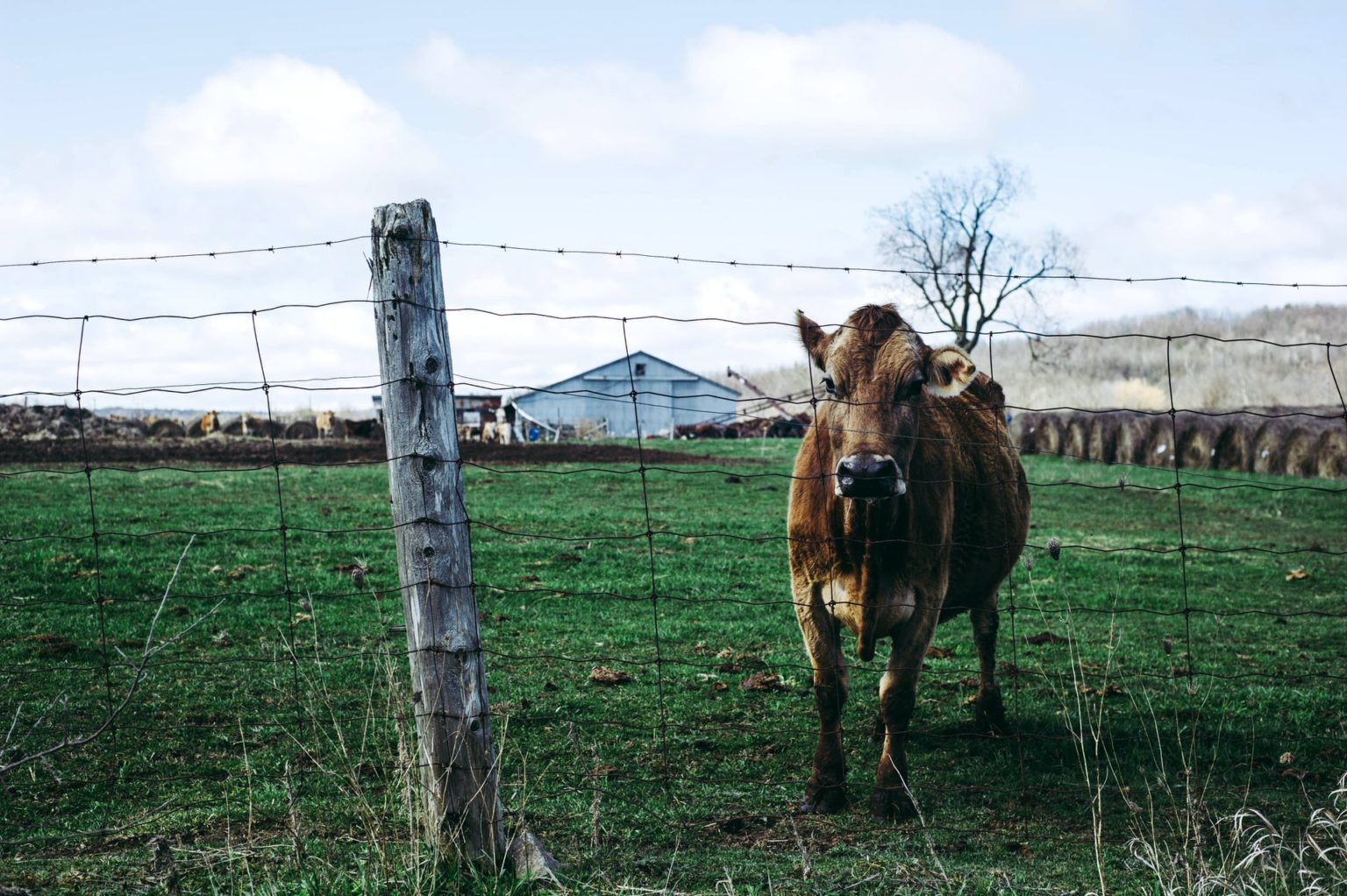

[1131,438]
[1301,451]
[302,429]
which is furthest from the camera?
[302,429]

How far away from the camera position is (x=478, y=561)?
39.7 feet

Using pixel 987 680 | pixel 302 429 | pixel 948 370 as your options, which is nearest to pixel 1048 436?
pixel 302 429

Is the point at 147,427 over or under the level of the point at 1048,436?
over

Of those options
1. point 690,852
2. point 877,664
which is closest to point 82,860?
point 690,852

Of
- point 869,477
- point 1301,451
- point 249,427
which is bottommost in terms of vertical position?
point 1301,451

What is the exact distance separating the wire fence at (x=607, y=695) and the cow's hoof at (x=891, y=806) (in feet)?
0.26

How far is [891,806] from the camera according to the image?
208 inches

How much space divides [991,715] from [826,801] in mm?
1988

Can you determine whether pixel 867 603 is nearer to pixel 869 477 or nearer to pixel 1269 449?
pixel 869 477

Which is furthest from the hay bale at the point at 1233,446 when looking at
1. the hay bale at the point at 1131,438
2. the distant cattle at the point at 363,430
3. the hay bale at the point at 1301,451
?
the distant cattle at the point at 363,430

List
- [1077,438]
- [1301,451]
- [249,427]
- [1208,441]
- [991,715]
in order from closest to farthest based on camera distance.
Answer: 1. [991,715]
2. [1301,451]
3. [1208,441]
4. [1077,438]
5. [249,427]

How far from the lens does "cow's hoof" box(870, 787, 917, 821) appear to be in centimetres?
528

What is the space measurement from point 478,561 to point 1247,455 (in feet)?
77.1

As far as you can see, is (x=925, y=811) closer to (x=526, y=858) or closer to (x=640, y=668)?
(x=526, y=858)
